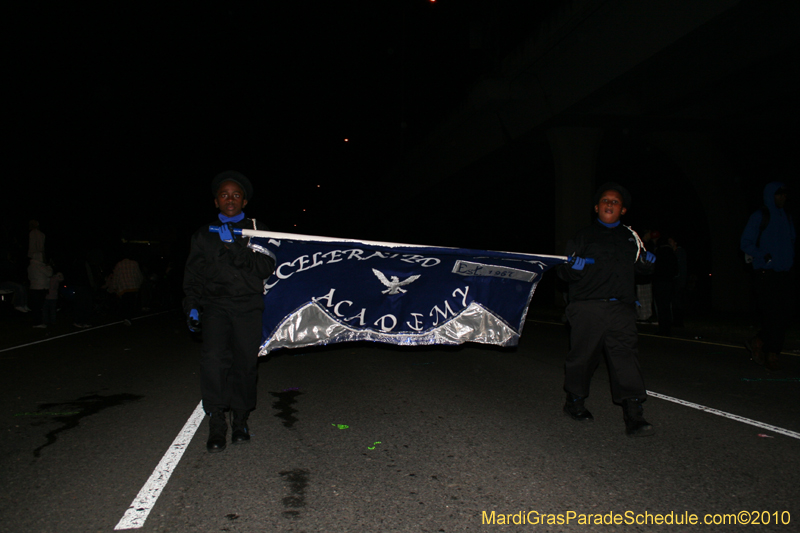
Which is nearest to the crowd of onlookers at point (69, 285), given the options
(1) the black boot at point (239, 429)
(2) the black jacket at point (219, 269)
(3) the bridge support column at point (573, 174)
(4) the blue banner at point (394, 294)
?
(4) the blue banner at point (394, 294)

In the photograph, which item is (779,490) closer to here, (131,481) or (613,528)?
(613,528)

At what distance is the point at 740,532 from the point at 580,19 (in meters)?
15.4

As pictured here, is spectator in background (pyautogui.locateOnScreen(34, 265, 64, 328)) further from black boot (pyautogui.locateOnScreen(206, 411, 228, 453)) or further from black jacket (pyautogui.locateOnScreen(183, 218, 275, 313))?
black boot (pyautogui.locateOnScreen(206, 411, 228, 453))

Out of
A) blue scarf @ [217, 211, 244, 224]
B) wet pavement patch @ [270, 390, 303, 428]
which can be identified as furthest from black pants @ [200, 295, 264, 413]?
wet pavement patch @ [270, 390, 303, 428]

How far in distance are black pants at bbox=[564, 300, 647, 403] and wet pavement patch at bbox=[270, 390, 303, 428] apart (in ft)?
8.86

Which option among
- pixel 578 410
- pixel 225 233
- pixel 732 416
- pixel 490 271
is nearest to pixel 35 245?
pixel 225 233

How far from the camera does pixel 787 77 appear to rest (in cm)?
1681

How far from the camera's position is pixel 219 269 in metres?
4.60

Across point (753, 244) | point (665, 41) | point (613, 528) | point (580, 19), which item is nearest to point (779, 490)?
point (613, 528)

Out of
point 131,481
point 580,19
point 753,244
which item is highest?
point 580,19

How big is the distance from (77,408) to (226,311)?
2.68 meters

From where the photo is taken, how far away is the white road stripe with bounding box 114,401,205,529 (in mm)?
3324

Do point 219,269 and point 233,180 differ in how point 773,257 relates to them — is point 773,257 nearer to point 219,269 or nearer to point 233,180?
point 233,180

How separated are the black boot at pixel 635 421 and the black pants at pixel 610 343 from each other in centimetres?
6
